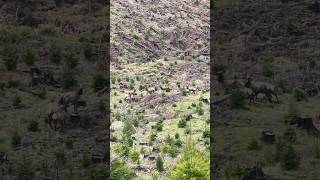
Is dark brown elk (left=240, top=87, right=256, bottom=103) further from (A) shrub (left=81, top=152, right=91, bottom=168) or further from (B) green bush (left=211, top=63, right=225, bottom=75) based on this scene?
(A) shrub (left=81, top=152, right=91, bottom=168)

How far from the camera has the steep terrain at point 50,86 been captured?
3142 centimetres

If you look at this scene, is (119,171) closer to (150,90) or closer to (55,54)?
(150,90)

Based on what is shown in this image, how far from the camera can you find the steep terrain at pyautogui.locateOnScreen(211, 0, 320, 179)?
31.4m

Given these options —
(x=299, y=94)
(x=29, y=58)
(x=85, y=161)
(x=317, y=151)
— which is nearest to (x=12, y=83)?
(x=29, y=58)

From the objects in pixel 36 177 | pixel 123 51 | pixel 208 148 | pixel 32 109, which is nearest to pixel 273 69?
pixel 123 51

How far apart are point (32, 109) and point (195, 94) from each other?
985 centimetres

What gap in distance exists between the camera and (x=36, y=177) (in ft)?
97.8

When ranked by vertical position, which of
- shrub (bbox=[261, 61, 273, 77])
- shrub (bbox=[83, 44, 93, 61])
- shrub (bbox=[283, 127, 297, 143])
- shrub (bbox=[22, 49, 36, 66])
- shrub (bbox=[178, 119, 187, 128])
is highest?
shrub (bbox=[83, 44, 93, 61])

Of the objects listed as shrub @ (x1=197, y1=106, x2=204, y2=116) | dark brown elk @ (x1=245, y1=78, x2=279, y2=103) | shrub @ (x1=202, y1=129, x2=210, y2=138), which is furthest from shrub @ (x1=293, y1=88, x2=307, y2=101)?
shrub @ (x1=202, y1=129, x2=210, y2=138)

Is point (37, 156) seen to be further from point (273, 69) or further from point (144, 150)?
point (273, 69)

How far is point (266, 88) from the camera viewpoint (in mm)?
39688

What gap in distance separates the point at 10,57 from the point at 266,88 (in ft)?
52.9

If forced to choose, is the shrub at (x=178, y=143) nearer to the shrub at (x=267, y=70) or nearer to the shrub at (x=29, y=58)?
the shrub at (x=267, y=70)

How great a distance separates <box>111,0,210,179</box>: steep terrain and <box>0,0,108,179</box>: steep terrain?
124 centimetres
